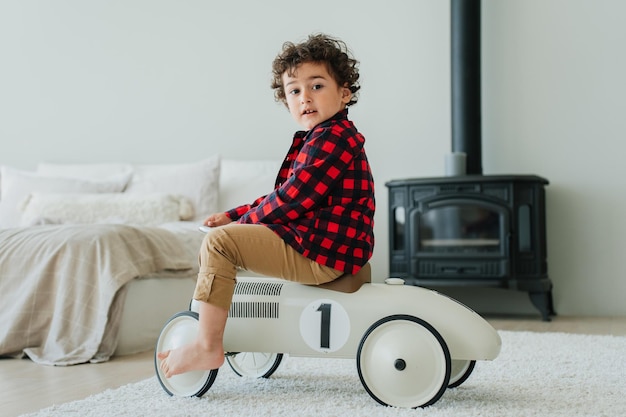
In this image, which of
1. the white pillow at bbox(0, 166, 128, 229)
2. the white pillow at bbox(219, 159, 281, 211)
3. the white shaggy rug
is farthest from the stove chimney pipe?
the white pillow at bbox(0, 166, 128, 229)

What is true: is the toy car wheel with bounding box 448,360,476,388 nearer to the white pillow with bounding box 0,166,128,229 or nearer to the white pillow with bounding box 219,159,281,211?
the white pillow with bounding box 219,159,281,211

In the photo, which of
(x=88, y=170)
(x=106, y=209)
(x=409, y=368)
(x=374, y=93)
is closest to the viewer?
(x=409, y=368)

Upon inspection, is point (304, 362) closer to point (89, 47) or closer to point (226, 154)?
point (226, 154)

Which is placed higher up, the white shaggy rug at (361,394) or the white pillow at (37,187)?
the white pillow at (37,187)

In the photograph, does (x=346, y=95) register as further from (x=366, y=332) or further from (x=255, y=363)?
(x=255, y=363)

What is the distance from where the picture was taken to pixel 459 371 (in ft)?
6.82

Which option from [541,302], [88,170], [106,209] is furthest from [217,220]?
[88,170]

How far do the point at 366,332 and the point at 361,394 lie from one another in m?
0.21

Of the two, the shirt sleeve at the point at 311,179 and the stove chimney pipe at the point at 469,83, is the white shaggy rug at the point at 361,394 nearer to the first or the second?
the shirt sleeve at the point at 311,179

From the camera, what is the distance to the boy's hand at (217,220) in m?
2.17

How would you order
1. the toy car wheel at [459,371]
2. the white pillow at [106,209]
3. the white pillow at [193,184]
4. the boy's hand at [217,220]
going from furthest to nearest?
the white pillow at [193,184] → the white pillow at [106,209] → the boy's hand at [217,220] → the toy car wheel at [459,371]

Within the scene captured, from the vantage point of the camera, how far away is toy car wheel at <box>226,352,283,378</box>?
7.61 feet

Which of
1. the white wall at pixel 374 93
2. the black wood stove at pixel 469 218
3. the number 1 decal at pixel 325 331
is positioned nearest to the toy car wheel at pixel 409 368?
the number 1 decal at pixel 325 331

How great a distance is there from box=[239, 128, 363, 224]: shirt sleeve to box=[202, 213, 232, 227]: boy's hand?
16 centimetres
